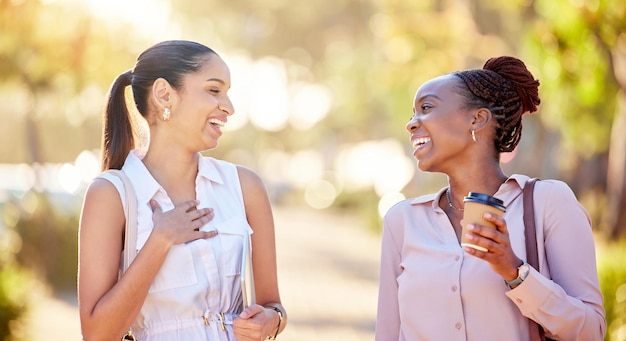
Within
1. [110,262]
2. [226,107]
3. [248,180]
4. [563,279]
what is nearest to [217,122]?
[226,107]

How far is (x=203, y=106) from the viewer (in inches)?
150

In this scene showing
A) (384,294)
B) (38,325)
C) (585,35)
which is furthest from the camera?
(38,325)

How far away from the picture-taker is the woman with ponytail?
362cm

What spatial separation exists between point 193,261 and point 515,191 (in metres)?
1.19

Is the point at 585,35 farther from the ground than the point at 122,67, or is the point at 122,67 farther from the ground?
the point at 122,67

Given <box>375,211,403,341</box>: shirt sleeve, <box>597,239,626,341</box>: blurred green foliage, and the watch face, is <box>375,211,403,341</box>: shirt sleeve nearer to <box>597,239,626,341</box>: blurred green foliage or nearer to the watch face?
the watch face

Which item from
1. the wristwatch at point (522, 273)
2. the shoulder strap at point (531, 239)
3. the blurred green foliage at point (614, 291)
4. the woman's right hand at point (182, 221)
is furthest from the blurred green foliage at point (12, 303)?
the wristwatch at point (522, 273)

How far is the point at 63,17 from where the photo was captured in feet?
50.0

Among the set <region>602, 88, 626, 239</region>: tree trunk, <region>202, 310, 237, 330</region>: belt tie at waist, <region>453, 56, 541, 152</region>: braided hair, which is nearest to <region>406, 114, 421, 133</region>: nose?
<region>453, 56, 541, 152</region>: braided hair

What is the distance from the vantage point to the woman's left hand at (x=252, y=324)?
3.62 metres

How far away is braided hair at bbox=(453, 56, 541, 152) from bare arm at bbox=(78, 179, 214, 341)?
1.12 meters

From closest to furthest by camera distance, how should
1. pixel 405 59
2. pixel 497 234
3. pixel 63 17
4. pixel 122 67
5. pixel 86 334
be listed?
pixel 497 234 → pixel 86 334 → pixel 63 17 → pixel 122 67 → pixel 405 59

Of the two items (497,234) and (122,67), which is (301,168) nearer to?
(122,67)

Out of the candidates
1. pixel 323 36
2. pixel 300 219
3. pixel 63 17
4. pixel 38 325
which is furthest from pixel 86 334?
pixel 323 36
